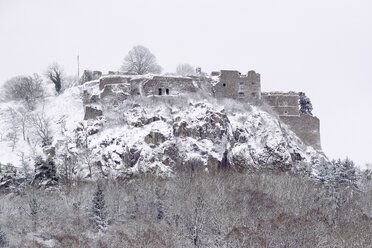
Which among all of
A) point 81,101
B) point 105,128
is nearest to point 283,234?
point 105,128

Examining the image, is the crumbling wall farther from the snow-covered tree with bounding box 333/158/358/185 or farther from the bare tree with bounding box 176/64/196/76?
the snow-covered tree with bounding box 333/158/358/185

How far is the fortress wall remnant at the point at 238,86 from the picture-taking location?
3629 inches

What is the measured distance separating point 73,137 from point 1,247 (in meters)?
23.3

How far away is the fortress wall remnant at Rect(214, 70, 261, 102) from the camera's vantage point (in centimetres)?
9219

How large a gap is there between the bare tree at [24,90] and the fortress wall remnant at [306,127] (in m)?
28.9

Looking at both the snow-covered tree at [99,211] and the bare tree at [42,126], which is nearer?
the snow-covered tree at [99,211]

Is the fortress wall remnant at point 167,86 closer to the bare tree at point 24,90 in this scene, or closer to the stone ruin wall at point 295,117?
the stone ruin wall at point 295,117

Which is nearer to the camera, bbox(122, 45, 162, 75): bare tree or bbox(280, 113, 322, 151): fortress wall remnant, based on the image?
bbox(280, 113, 322, 151): fortress wall remnant

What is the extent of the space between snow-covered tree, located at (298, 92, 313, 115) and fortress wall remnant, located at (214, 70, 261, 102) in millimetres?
8377

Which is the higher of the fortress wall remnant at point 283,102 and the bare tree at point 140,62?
the bare tree at point 140,62

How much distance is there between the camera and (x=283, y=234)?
212 ft

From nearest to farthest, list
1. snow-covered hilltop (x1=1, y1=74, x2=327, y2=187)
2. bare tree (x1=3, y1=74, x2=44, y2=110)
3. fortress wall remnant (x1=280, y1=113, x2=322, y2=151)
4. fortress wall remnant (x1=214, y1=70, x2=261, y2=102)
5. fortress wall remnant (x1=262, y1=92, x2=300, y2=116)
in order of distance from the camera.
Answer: snow-covered hilltop (x1=1, y1=74, x2=327, y2=187)
fortress wall remnant (x1=214, y1=70, x2=261, y2=102)
fortress wall remnant (x1=280, y1=113, x2=322, y2=151)
fortress wall remnant (x1=262, y1=92, x2=300, y2=116)
bare tree (x1=3, y1=74, x2=44, y2=110)

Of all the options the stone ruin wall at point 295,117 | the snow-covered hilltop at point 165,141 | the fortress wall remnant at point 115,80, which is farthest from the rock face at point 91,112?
the stone ruin wall at point 295,117

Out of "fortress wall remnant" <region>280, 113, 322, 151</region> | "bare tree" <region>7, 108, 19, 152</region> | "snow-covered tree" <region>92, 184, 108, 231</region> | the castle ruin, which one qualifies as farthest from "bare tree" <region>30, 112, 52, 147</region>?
"fortress wall remnant" <region>280, 113, 322, 151</region>
